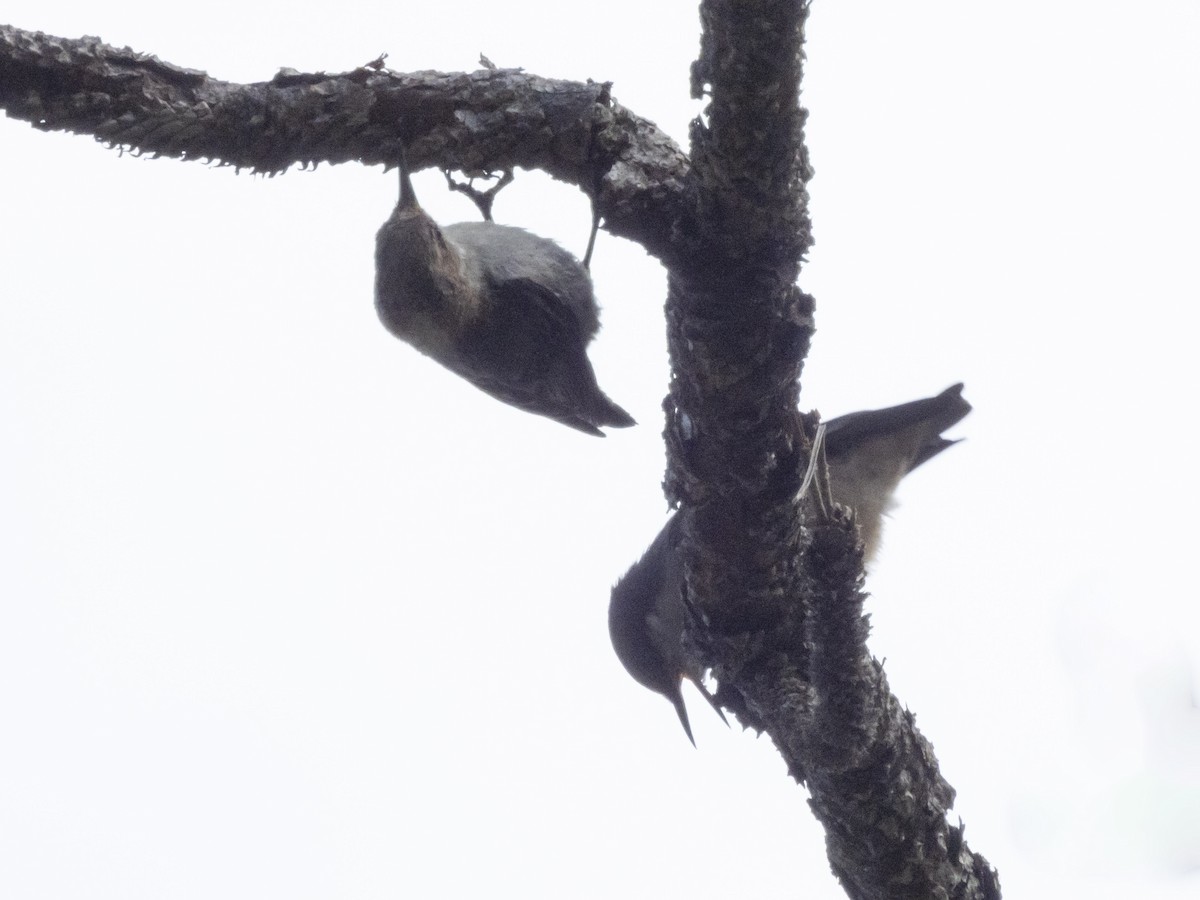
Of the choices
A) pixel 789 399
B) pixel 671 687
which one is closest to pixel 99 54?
pixel 789 399

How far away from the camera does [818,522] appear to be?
2.61 meters

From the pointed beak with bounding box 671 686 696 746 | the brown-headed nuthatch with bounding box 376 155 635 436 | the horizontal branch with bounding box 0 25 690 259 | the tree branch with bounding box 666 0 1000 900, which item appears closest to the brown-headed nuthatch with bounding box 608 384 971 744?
the pointed beak with bounding box 671 686 696 746

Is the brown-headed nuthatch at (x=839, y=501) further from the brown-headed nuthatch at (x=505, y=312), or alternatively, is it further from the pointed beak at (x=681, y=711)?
the brown-headed nuthatch at (x=505, y=312)

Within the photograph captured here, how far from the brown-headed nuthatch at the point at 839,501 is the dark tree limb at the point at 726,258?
92 centimetres

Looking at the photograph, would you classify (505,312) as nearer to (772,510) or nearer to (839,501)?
(839,501)

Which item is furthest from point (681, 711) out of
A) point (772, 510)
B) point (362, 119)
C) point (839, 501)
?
point (362, 119)

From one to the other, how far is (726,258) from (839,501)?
71.7 inches

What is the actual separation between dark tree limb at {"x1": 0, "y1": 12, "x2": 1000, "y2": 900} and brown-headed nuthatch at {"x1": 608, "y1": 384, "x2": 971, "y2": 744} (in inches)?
36.3

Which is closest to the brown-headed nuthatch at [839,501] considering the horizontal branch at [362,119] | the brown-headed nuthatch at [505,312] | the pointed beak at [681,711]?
Result: the pointed beak at [681,711]

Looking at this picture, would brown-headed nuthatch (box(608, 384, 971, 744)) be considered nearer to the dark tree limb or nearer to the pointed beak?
the pointed beak

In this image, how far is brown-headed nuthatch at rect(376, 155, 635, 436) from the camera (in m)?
4.45

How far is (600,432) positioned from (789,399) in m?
2.19

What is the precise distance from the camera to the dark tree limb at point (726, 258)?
223cm

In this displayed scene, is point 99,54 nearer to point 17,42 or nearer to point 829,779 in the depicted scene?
point 17,42
